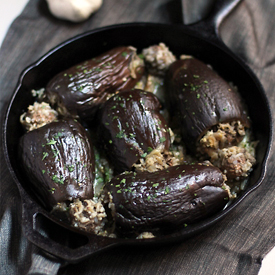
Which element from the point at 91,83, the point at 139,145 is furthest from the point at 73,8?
the point at 139,145

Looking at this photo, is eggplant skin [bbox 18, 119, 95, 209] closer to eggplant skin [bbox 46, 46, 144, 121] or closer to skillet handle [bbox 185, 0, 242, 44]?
eggplant skin [bbox 46, 46, 144, 121]

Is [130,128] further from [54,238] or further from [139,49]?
[139,49]

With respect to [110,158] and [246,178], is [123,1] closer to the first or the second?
[110,158]

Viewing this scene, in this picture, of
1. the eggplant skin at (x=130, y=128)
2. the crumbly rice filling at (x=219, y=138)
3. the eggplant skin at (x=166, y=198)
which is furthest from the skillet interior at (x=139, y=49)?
the eggplant skin at (x=130, y=128)

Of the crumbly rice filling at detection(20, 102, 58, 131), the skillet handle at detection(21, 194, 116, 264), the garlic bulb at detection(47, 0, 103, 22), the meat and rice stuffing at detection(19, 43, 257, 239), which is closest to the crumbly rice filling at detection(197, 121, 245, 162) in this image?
the meat and rice stuffing at detection(19, 43, 257, 239)

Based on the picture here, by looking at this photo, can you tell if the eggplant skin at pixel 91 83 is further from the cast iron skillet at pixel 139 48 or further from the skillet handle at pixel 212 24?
the skillet handle at pixel 212 24

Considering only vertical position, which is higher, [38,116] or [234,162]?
[38,116]
